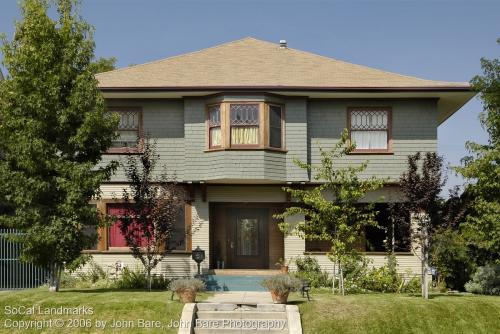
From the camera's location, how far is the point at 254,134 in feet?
78.3

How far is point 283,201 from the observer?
25031 millimetres

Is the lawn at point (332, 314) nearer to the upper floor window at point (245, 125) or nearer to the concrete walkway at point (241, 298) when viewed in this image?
the concrete walkway at point (241, 298)

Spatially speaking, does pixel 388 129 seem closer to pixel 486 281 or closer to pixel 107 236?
pixel 486 281

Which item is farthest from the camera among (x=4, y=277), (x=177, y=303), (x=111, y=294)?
(x=4, y=277)

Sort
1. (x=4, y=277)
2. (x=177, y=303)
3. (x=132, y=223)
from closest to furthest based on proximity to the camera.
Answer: (x=177, y=303) < (x=132, y=223) < (x=4, y=277)

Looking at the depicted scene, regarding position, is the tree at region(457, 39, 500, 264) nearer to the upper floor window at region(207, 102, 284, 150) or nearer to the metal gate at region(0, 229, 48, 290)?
the upper floor window at region(207, 102, 284, 150)

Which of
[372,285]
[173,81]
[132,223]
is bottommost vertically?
[372,285]

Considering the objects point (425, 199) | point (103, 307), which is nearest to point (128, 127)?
point (103, 307)

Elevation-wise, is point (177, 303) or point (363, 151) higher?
point (363, 151)

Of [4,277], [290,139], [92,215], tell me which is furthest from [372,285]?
[4,277]

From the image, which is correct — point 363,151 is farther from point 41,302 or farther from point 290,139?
point 41,302

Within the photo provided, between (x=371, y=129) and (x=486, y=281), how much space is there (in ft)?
21.2

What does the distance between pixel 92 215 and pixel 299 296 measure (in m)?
6.14

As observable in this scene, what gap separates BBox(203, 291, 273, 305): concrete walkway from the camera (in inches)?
747
